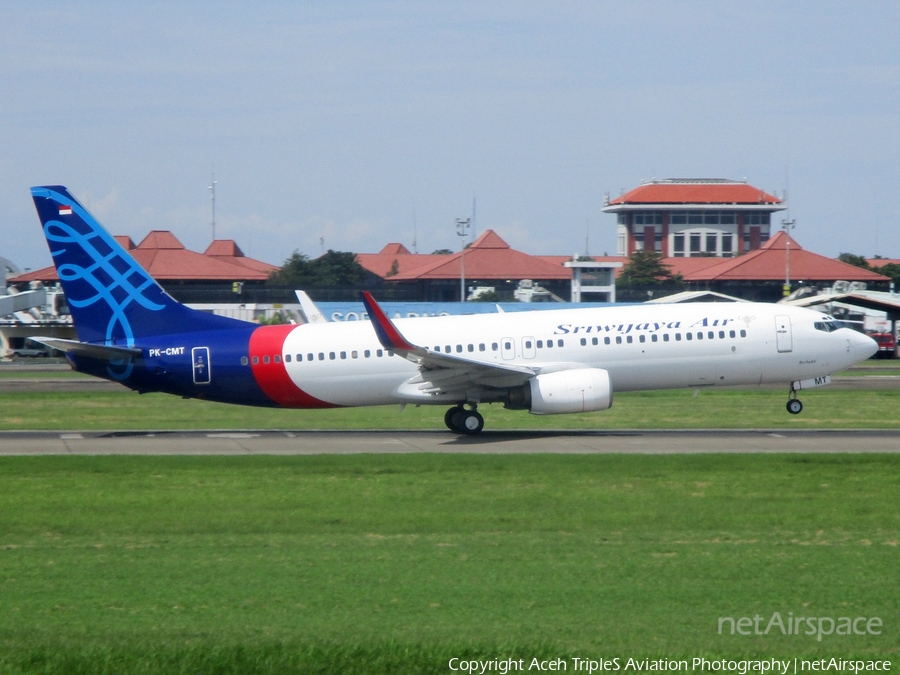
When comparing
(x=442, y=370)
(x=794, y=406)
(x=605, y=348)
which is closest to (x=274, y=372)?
(x=442, y=370)

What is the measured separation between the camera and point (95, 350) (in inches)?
1089

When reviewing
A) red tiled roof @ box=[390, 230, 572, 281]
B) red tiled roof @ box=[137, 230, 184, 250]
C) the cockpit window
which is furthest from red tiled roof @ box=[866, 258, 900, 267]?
the cockpit window

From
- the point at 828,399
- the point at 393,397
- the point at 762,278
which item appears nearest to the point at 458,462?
the point at 393,397

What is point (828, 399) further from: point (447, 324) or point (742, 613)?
point (742, 613)

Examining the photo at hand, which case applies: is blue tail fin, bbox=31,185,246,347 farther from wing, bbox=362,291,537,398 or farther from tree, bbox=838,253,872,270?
tree, bbox=838,253,872,270

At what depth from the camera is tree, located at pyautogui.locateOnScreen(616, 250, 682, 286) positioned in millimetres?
117688

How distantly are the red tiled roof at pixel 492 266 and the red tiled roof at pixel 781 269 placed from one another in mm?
14961

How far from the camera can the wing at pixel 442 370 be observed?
2661 centimetres

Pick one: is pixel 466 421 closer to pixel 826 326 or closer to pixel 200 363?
pixel 200 363

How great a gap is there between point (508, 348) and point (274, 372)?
6518 millimetres

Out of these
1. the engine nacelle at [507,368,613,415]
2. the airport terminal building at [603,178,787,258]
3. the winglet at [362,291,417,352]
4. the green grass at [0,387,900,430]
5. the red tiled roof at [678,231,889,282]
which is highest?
the airport terminal building at [603,178,787,258]

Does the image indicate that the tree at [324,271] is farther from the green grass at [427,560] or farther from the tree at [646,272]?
the green grass at [427,560]

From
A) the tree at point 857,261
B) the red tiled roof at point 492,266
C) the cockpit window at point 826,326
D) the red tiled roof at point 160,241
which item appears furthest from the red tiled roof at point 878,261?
the cockpit window at point 826,326

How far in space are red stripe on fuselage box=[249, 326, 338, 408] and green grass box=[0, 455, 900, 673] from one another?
6752 millimetres
